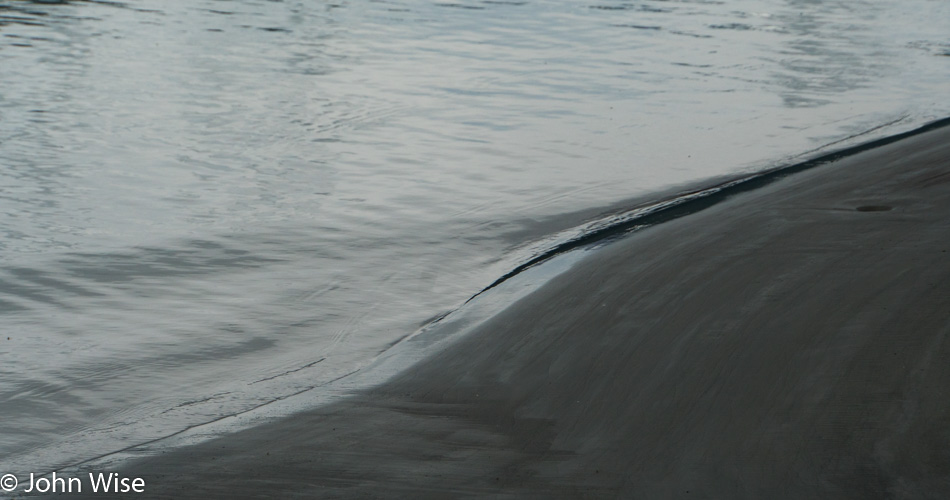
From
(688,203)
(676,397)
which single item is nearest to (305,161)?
(688,203)

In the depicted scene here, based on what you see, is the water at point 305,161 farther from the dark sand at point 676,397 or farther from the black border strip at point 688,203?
the dark sand at point 676,397

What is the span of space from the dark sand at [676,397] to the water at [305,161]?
65cm

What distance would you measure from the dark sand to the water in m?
0.65

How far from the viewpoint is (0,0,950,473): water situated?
5.20m

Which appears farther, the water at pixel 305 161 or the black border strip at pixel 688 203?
the black border strip at pixel 688 203

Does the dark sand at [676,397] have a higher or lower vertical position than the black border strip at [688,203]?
lower

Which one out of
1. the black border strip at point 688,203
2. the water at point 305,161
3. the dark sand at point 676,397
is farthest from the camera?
the black border strip at point 688,203

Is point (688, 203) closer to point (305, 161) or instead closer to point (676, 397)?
point (305, 161)

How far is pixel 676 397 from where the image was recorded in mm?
4312

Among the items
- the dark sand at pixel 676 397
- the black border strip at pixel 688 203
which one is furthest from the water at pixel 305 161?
the dark sand at pixel 676 397

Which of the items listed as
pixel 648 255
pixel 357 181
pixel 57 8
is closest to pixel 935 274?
pixel 648 255

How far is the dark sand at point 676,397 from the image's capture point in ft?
12.2

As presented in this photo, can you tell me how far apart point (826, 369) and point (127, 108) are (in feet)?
25.1

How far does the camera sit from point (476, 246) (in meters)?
7.05
